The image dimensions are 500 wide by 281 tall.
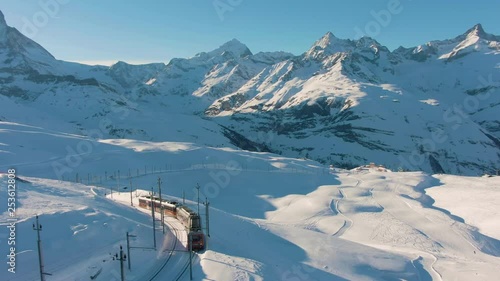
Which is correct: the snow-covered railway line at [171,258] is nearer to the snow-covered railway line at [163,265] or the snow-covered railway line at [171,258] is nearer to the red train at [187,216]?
the snow-covered railway line at [163,265]

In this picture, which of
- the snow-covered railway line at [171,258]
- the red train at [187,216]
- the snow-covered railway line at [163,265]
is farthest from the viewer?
the red train at [187,216]

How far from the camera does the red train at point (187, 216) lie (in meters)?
35.0

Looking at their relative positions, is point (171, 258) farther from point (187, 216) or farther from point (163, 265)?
point (187, 216)

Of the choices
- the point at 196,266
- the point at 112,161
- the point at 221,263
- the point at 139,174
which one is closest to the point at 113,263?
the point at 196,266

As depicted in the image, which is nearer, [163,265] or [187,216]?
[163,265]

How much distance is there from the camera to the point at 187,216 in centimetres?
3909

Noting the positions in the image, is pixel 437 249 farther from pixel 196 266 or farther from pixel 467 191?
pixel 467 191

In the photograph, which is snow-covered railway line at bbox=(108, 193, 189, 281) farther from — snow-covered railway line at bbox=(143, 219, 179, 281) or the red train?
the red train

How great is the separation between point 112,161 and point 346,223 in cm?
5871

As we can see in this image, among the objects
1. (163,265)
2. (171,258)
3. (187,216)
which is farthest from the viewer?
(187,216)

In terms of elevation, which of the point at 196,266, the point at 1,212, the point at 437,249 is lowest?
the point at 437,249

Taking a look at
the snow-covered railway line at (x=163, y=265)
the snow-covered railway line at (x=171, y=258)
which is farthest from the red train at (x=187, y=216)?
the snow-covered railway line at (x=163, y=265)

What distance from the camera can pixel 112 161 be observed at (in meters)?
95.6

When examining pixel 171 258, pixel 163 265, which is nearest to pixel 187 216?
pixel 171 258
